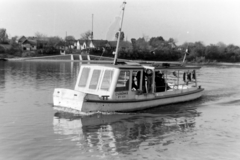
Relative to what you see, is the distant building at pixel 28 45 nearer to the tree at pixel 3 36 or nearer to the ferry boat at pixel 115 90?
the tree at pixel 3 36

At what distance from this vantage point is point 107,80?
17516 mm

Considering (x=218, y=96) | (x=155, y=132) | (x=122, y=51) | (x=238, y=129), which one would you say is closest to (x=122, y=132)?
(x=155, y=132)

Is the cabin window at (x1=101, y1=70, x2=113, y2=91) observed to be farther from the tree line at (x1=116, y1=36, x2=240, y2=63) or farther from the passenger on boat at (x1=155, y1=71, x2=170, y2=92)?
the tree line at (x1=116, y1=36, x2=240, y2=63)

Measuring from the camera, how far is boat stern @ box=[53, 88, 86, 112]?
15.8 m

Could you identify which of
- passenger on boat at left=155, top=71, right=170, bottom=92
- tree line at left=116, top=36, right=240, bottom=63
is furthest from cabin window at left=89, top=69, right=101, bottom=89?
tree line at left=116, top=36, right=240, bottom=63

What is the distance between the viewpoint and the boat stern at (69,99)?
623 inches

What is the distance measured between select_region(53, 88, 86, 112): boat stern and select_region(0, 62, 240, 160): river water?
632mm

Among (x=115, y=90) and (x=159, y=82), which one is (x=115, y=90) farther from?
(x=159, y=82)

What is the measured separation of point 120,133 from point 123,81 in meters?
4.48

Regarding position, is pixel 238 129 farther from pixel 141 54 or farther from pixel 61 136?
pixel 141 54

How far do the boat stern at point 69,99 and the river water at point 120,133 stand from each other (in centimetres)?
63

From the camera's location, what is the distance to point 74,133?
13672 mm

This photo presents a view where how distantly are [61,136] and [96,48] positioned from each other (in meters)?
112

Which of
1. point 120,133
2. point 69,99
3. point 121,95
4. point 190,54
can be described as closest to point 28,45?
point 190,54
